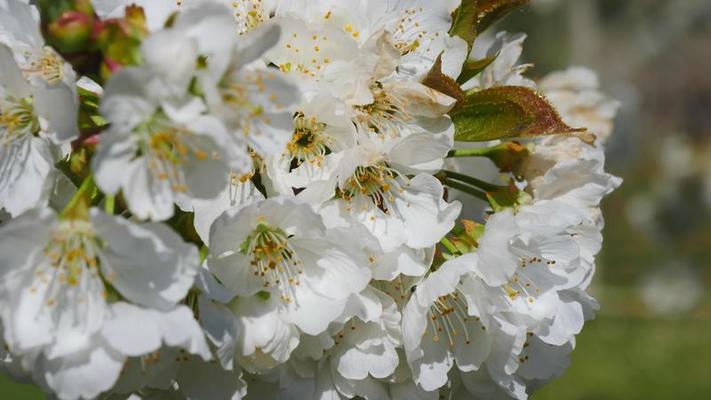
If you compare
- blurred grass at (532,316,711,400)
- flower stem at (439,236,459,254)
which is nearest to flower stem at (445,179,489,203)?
flower stem at (439,236,459,254)

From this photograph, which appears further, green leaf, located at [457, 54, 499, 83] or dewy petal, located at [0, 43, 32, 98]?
green leaf, located at [457, 54, 499, 83]

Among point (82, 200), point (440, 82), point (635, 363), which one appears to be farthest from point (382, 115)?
point (635, 363)

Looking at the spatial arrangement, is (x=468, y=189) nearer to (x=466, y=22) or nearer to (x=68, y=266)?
(x=466, y=22)

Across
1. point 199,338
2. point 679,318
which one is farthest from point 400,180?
point 679,318

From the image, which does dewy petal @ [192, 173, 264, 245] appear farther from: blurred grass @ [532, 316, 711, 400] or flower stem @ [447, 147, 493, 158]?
blurred grass @ [532, 316, 711, 400]

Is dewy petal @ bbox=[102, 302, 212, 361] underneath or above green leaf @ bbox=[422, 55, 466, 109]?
underneath

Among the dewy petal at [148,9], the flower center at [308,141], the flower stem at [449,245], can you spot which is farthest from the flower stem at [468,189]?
the dewy petal at [148,9]
